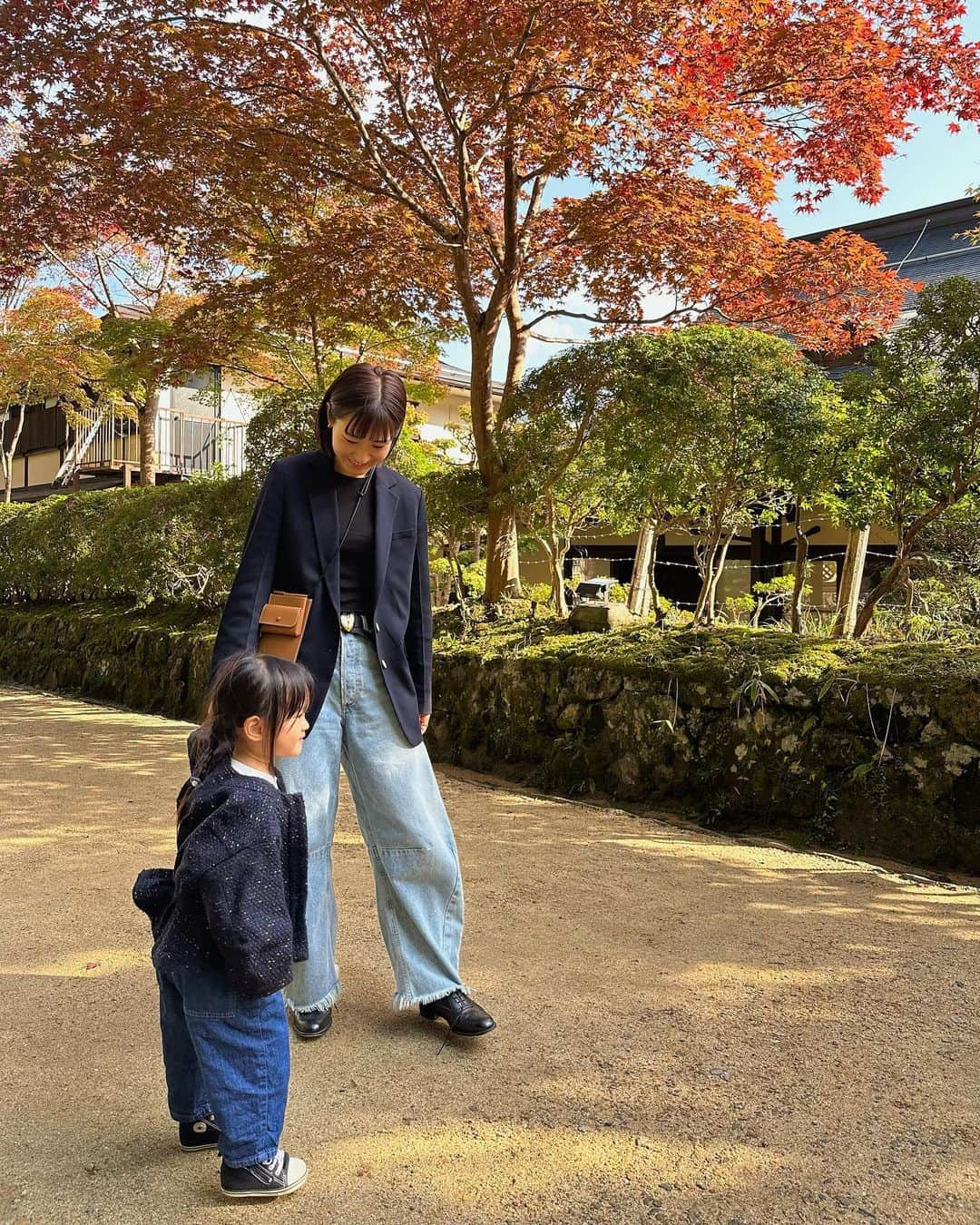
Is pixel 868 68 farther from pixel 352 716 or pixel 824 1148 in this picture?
pixel 824 1148

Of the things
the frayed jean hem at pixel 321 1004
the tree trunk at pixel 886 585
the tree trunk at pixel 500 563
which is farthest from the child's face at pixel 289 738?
the tree trunk at pixel 500 563

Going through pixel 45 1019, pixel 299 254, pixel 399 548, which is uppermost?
pixel 299 254

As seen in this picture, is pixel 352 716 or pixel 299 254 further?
pixel 299 254

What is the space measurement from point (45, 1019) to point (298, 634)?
138cm

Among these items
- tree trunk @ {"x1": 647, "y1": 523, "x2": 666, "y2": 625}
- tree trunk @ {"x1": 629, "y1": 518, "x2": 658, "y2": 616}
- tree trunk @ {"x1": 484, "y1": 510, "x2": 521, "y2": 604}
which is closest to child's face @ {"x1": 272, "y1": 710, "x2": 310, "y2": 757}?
tree trunk @ {"x1": 647, "y1": 523, "x2": 666, "y2": 625}

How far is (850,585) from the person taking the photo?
695 centimetres

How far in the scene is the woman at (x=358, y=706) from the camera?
2.52 m

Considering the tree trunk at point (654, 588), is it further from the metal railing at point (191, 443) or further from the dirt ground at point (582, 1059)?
the metal railing at point (191, 443)

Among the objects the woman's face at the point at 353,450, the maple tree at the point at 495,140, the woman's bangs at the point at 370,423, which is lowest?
the woman's face at the point at 353,450

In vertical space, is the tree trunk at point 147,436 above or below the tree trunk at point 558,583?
above


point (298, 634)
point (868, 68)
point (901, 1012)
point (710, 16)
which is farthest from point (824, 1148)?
point (868, 68)

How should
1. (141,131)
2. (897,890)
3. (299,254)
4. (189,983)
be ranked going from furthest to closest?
(299,254), (141,131), (897,890), (189,983)

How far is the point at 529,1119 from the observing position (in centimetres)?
218

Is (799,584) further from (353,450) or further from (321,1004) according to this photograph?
(321,1004)
